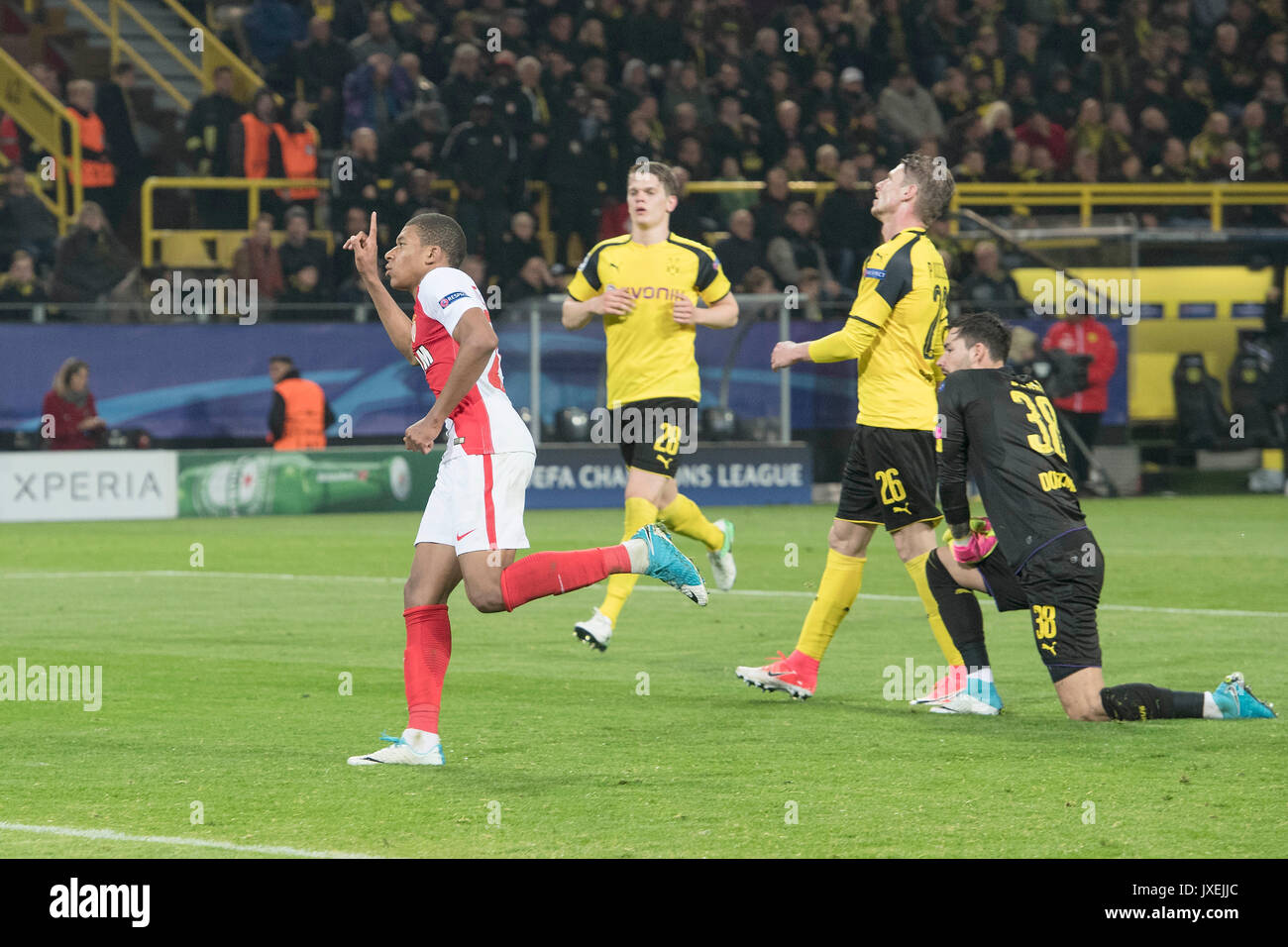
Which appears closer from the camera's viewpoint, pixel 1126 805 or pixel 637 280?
pixel 1126 805

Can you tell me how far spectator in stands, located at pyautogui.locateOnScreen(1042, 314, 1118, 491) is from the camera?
72.8 ft

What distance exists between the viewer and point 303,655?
10.0 meters

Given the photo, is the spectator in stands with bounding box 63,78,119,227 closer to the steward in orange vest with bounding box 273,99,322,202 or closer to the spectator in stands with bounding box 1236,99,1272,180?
the steward in orange vest with bounding box 273,99,322,202

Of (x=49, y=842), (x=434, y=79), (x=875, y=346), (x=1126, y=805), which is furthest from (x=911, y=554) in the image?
(x=434, y=79)

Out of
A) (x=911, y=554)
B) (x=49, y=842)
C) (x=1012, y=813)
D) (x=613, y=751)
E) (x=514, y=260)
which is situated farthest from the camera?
(x=514, y=260)

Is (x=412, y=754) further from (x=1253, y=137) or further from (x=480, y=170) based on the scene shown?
(x=1253, y=137)

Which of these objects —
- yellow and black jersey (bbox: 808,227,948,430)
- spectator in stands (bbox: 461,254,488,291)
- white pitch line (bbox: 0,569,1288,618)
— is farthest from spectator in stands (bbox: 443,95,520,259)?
yellow and black jersey (bbox: 808,227,948,430)

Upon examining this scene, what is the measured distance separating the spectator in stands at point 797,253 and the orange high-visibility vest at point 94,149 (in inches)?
301

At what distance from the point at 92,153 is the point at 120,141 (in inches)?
16.3

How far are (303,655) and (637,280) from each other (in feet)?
8.69

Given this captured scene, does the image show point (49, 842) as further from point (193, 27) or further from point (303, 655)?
point (193, 27)

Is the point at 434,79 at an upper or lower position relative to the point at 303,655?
upper

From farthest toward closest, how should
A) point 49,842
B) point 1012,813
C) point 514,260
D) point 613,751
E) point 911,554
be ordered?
point 514,260
point 911,554
point 613,751
point 1012,813
point 49,842

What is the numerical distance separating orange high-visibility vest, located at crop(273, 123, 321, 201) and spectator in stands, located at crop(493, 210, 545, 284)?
2452 mm
